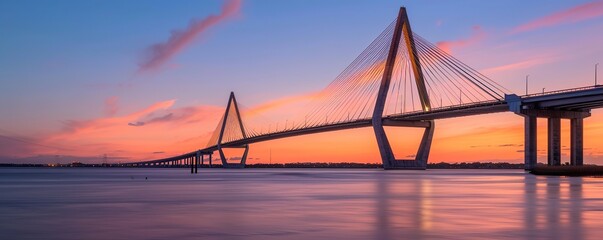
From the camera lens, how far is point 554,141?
295 feet

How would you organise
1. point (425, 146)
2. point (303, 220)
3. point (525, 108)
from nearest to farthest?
point (303, 220) → point (525, 108) → point (425, 146)

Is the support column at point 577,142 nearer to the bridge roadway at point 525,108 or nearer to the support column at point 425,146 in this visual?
the bridge roadway at point 525,108

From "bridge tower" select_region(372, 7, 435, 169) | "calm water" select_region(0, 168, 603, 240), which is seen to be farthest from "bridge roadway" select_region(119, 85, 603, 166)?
"calm water" select_region(0, 168, 603, 240)

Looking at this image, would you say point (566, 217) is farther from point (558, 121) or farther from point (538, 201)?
point (558, 121)

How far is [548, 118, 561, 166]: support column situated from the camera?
293ft

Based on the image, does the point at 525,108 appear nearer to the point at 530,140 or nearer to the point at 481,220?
the point at 530,140

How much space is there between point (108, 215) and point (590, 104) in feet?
245

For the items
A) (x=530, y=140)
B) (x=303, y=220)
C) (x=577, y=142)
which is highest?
(x=530, y=140)

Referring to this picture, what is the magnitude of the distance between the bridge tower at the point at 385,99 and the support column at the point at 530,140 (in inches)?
625

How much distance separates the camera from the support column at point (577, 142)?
298 feet

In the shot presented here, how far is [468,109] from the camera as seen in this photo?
305ft

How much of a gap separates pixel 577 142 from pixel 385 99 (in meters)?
26.6

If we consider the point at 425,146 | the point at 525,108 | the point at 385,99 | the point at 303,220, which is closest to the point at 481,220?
the point at 303,220

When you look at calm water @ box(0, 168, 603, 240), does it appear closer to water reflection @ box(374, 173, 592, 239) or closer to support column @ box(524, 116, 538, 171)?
water reflection @ box(374, 173, 592, 239)
